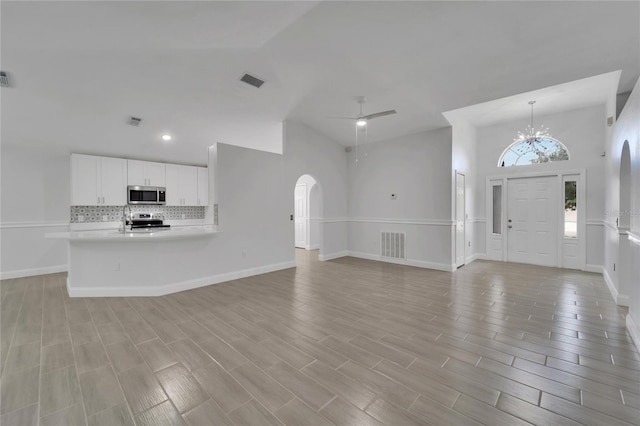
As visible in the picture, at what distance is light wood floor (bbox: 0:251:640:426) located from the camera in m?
1.67

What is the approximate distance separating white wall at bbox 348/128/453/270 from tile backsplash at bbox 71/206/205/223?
4506 mm

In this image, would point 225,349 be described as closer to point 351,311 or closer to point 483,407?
point 351,311

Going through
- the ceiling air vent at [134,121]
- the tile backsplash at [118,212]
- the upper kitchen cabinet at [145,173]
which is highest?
the ceiling air vent at [134,121]

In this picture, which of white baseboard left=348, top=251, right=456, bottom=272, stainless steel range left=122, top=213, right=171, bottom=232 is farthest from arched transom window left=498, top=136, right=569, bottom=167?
stainless steel range left=122, top=213, right=171, bottom=232

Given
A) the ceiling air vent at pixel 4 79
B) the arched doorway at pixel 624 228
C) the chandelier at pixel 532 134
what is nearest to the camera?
the ceiling air vent at pixel 4 79

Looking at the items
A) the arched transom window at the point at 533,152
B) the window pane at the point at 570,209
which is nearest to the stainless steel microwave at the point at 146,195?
the arched transom window at the point at 533,152

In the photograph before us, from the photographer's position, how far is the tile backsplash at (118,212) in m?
5.73

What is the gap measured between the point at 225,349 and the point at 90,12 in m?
3.39

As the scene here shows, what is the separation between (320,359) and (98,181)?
6.13 meters

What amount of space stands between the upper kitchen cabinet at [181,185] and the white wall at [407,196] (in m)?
4.23

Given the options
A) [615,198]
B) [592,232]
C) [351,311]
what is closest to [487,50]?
[615,198]

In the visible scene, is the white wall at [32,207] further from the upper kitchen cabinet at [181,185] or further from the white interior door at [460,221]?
the white interior door at [460,221]

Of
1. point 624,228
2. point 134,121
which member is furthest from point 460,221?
point 134,121

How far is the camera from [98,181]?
561cm
